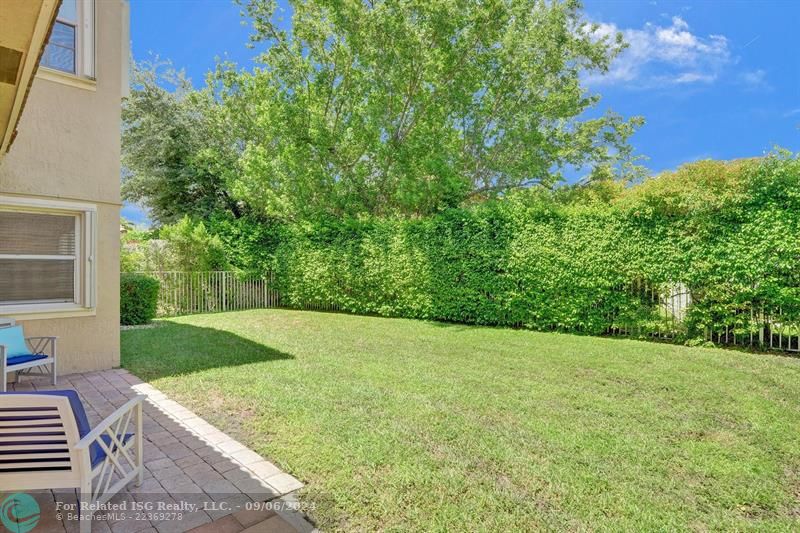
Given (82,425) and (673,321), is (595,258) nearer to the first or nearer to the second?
(673,321)

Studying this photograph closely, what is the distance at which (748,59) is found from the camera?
26.9m

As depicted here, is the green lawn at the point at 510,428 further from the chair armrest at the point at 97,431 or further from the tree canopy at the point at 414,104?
the tree canopy at the point at 414,104

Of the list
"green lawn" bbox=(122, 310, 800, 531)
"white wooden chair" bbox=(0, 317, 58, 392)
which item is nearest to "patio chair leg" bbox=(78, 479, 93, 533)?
"green lawn" bbox=(122, 310, 800, 531)

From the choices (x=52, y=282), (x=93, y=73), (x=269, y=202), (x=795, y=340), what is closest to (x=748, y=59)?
(x=795, y=340)

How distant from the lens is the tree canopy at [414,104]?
16547 millimetres

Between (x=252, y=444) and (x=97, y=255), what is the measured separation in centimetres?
509

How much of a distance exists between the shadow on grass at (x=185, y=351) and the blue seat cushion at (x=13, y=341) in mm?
1570

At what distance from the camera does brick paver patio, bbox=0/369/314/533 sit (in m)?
3.01

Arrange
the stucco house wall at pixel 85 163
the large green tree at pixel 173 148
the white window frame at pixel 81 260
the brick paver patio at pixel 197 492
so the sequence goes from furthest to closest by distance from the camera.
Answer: the large green tree at pixel 173 148 → the white window frame at pixel 81 260 → the stucco house wall at pixel 85 163 → the brick paver patio at pixel 197 492

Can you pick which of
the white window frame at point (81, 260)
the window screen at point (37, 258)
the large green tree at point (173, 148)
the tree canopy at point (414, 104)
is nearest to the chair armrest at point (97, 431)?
the white window frame at point (81, 260)

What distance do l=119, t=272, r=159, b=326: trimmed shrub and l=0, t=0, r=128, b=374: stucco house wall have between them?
18.2 feet

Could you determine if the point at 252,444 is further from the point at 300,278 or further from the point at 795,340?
the point at 300,278

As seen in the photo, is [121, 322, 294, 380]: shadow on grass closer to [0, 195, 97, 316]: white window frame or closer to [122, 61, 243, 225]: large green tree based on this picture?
[0, 195, 97, 316]: white window frame

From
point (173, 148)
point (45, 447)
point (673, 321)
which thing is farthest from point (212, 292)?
point (673, 321)
